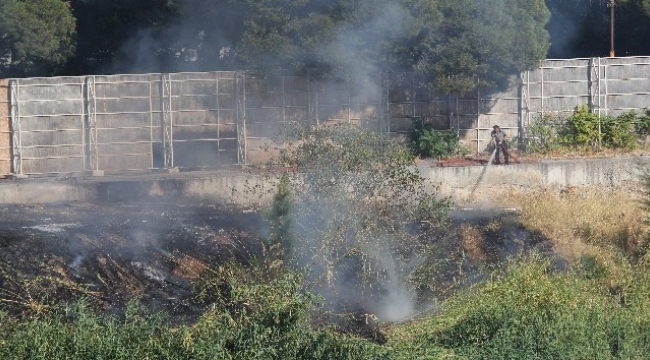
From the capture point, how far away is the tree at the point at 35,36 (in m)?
21.0

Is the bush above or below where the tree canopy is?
below

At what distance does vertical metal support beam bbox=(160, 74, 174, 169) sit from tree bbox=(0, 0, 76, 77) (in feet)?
11.4

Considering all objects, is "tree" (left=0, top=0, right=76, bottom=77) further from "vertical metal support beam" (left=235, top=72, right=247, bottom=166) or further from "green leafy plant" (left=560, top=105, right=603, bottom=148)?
"green leafy plant" (left=560, top=105, right=603, bottom=148)

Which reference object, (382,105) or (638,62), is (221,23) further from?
(638,62)

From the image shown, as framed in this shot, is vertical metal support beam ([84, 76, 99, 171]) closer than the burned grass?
No

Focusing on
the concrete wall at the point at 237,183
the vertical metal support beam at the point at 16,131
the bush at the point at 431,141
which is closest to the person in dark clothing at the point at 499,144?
the concrete wall at the point at 237,183

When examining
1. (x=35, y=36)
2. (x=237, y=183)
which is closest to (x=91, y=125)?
(x=35, y=36)

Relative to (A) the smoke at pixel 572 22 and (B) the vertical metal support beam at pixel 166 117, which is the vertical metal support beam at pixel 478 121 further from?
(B) the vertical metal support beam at pixel 166 117

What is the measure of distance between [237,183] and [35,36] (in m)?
6.91

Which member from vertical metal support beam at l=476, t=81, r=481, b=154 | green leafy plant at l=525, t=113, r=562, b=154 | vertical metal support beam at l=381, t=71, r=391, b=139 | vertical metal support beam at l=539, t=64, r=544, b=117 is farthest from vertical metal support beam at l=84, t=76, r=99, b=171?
vertical metal support beam at l=539, t=64, r=544, b=117

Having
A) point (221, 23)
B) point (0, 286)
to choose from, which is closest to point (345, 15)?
point (221, 23)

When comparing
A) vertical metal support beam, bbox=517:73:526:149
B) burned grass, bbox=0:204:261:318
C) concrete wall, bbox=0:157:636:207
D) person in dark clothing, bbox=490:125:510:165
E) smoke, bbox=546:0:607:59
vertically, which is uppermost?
smoke, bbox=546:0:607:59

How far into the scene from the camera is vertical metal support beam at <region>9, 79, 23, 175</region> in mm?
19453

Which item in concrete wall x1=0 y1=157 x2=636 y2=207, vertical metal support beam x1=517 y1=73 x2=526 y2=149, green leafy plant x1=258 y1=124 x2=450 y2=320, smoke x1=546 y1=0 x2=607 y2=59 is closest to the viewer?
green leafy plant x1=258 y1=124 x2=450 y2=320
